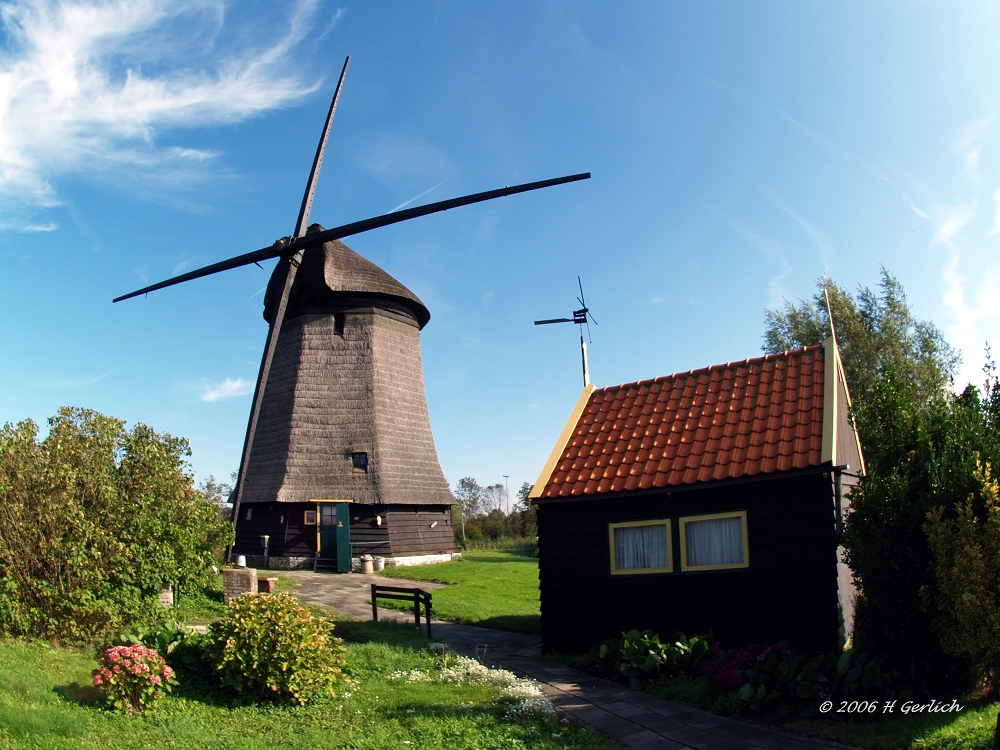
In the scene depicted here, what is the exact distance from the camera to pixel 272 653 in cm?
810

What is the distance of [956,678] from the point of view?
27.8 feet

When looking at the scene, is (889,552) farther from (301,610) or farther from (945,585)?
(301,610)

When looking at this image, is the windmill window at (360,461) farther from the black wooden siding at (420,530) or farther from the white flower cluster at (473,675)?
the white flower cluster at (473,675)

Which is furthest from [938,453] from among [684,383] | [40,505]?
[40,505]

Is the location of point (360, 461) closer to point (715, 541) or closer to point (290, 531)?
point (290, 531)

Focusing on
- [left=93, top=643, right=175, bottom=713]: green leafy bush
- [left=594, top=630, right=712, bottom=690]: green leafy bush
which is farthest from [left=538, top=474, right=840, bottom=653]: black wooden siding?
[left=93, top=643, right=175, bottom=713]: green leafy bush

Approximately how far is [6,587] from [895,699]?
10.7m

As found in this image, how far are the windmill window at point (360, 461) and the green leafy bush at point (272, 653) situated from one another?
16625mm

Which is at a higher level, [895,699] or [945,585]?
[945,585]

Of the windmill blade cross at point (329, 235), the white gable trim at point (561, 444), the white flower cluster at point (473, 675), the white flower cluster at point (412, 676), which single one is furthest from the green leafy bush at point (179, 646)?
the windmill blade cross at point (329, 235)

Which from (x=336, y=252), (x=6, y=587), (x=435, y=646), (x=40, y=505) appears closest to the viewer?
(x=6, y=587)

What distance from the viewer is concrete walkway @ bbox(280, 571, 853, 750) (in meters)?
7.45
